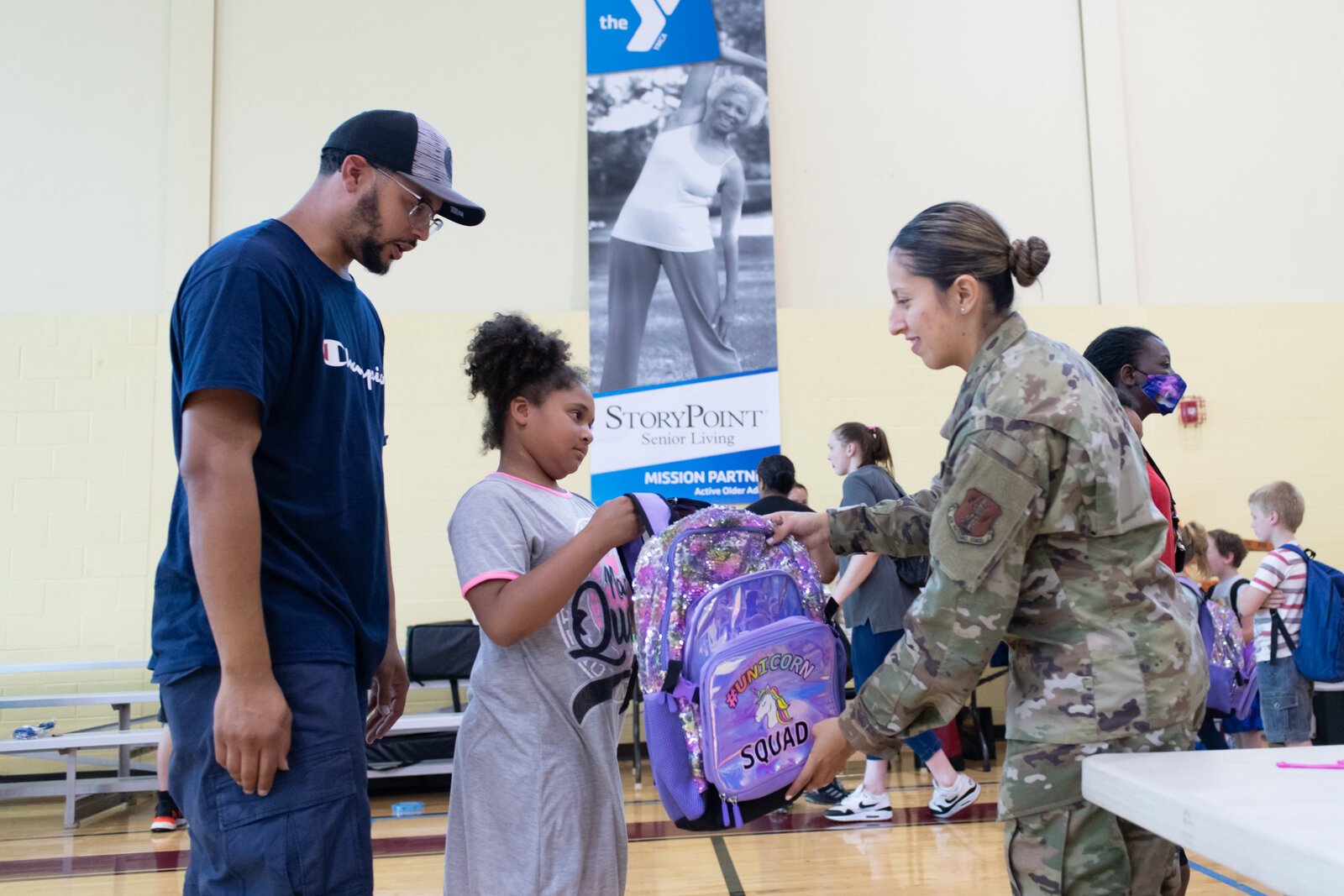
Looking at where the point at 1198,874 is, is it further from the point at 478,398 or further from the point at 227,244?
the point at 478,398

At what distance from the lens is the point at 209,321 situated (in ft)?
4.36

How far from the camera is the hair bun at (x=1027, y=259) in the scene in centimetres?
152

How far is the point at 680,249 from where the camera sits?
6516mm

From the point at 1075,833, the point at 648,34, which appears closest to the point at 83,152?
the point at 648,34

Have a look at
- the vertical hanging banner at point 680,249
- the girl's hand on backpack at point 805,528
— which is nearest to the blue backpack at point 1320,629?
the vertical hanging banner at point 680,249

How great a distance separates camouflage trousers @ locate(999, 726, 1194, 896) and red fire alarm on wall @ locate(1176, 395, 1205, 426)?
586 cm

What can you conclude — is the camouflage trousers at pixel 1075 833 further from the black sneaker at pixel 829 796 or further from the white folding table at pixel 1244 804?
the black sneaker at pixel 829 796

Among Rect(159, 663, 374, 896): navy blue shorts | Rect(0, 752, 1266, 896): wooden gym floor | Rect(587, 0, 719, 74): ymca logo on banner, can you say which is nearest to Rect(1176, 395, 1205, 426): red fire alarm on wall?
Rect(0, 752, 1266, 896): wooden gym floor

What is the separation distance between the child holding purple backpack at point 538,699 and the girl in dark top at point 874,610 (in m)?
2.62

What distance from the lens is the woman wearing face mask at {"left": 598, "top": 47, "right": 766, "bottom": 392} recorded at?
6.48 meters

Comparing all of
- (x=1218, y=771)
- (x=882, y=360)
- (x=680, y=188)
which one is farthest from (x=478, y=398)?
(x=1218, y=771)

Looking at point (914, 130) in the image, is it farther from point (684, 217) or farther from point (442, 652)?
point (442, 652)

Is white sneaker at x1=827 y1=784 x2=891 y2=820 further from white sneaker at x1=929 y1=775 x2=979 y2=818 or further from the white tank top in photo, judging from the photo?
the white tank top in photo

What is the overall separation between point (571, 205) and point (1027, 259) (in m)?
5.47
